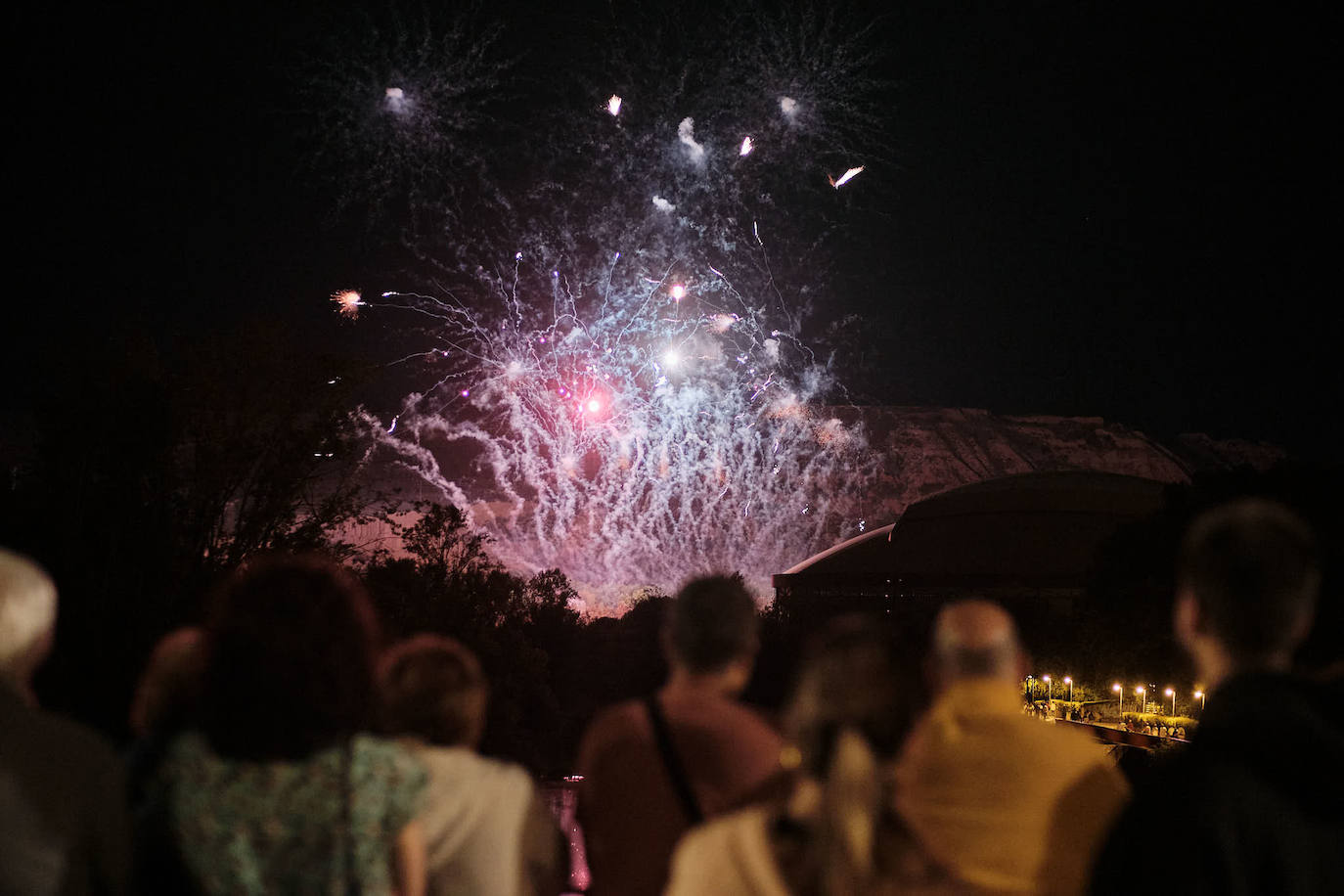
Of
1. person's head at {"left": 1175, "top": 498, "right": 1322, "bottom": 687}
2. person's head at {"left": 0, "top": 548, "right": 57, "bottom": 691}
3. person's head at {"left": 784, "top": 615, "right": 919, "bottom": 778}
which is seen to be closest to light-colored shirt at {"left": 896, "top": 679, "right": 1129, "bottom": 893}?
person's head at {"left": 784, "top": 615, "right": 919, "bottom": 778}

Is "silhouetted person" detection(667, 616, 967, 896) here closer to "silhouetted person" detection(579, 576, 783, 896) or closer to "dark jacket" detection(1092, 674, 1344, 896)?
"dark jacket" detection(1092, 674, 1344, 896)

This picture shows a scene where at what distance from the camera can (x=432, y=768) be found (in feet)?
9.28

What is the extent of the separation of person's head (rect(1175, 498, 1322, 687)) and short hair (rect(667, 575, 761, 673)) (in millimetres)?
1146

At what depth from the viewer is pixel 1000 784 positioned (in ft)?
8.39

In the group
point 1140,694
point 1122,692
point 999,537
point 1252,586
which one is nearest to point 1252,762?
point 1252,586

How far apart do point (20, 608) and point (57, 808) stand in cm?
49

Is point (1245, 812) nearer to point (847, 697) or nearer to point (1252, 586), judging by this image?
point (1252, 586)

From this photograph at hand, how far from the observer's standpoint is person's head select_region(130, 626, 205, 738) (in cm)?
276

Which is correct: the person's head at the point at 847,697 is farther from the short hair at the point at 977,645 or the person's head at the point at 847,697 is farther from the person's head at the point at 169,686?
the person's head at the point at 169,686

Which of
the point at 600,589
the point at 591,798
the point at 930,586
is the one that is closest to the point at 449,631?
the point at 591,798

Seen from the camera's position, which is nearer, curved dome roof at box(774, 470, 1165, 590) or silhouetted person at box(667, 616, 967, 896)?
silhouetted person at box(667, 616, 967, 896)

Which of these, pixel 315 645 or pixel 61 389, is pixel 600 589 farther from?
pixel 315 645

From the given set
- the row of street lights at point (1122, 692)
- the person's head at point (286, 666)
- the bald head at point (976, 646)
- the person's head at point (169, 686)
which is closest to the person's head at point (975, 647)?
the bald head at point (976, 646)

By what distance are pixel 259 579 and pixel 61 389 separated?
17110mm
